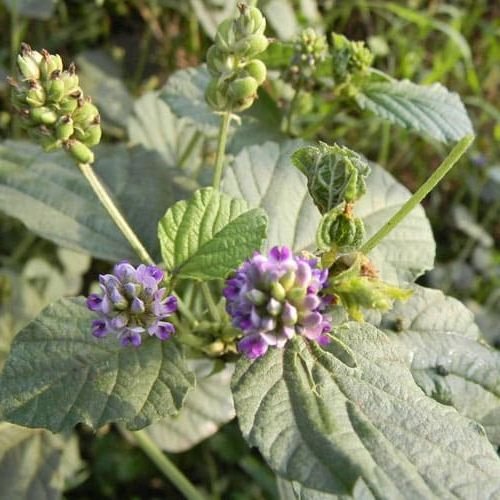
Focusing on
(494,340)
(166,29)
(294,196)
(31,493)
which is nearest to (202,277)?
(294,196)

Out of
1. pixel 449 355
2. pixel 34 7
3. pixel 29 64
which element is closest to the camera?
pixel 29 64

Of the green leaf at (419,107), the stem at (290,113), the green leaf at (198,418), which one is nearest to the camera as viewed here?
the green leaf at (419,107)

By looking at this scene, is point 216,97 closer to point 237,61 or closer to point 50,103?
point 237,61

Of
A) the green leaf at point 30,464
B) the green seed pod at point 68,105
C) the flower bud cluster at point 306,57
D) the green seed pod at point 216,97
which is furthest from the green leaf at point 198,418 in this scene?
the green seed pod at point 68,105

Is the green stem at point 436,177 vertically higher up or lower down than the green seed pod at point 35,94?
higher up

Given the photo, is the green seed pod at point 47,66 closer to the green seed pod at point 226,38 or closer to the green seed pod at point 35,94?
the green seed pod at point 35,94

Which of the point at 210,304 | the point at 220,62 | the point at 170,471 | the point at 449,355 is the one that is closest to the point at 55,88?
the point at 220,62

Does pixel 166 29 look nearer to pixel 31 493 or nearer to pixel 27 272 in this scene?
pixel 27 272
